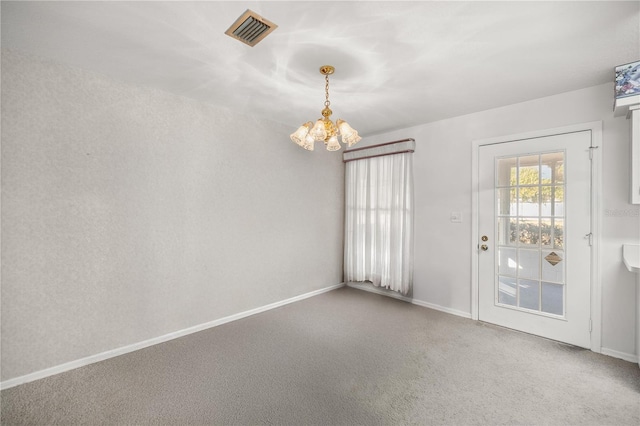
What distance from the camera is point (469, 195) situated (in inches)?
140

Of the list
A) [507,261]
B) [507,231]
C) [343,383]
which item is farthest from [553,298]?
[343,383]

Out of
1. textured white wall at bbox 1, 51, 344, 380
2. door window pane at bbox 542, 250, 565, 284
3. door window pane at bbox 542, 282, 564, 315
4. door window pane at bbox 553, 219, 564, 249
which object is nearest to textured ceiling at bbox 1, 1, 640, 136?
textured white wall at bbox 1, 51, 344, 380

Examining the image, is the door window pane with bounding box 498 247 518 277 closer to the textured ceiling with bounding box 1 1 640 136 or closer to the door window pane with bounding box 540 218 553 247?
the door window pane with bounding box 540 218 553 247

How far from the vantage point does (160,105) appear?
9.46 feet

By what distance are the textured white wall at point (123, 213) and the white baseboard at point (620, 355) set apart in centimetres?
350

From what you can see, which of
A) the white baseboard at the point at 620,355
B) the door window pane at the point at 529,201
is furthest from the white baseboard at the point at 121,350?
the white baseboard at the point at 620,355

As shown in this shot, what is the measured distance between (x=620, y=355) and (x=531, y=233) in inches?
50.4

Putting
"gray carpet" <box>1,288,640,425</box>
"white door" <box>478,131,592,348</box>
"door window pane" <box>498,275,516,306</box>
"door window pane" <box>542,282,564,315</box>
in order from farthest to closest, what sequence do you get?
"door window pane" <box>498,275,516,306</box> < "door window pane" <box>542,282,564,315</box> < "white door" <box>478,131,592,348</box> < "gray carpet" <box>1,288,640,425</box>

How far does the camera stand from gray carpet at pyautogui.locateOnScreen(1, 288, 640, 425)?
1.85 m

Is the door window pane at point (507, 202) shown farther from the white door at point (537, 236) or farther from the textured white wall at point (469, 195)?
the textured white wall at point (469, 195)

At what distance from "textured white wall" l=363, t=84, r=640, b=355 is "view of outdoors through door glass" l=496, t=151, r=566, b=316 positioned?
1.06ft

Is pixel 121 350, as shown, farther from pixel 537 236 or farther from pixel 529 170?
pixel 529 170

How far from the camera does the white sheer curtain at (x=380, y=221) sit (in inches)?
160

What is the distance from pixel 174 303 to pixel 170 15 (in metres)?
2.61
